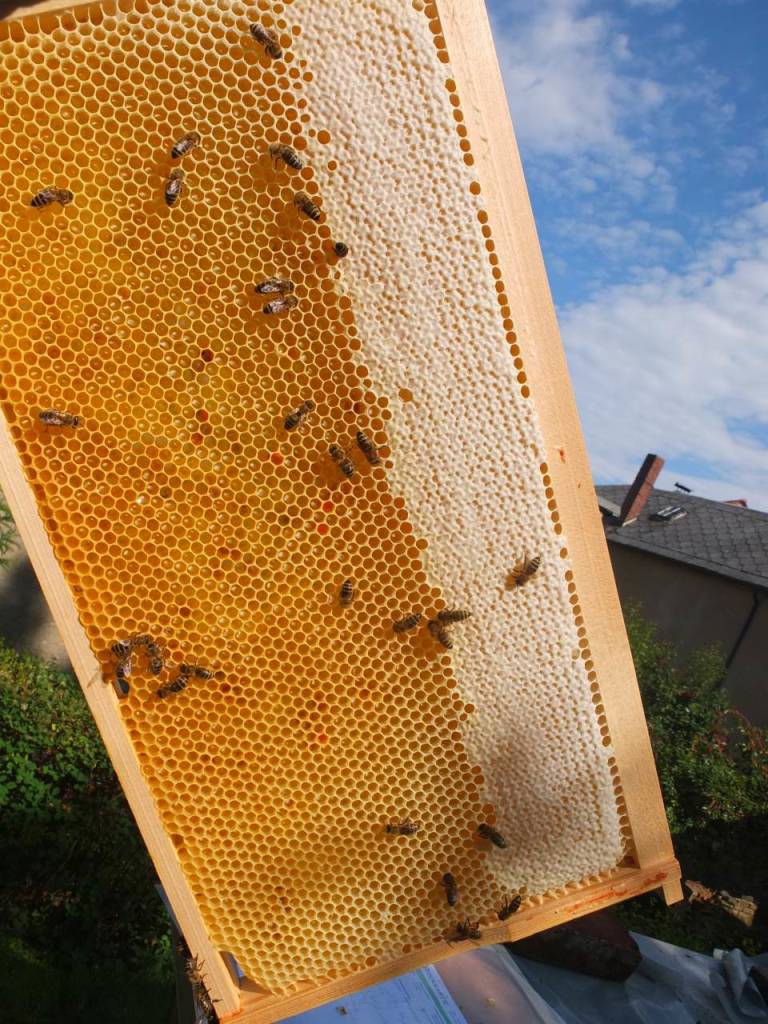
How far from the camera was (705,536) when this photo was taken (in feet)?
69.2

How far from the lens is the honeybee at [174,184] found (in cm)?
182

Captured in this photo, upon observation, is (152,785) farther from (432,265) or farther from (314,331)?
(432,265)

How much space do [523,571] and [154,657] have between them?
124 cm

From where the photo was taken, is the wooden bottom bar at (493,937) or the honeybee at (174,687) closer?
the honeybee at (174,687)

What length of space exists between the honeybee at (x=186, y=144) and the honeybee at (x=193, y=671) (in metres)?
1.46

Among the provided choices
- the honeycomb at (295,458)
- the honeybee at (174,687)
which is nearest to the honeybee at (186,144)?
the honeycomb at (295,458)

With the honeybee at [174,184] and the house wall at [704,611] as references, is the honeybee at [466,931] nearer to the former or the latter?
the honeybee at [174,184]

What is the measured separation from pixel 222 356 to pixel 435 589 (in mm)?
1021

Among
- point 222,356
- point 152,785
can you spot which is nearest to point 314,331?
point 222,356

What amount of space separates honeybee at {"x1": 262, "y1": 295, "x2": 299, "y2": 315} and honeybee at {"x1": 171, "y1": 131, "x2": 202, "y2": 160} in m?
0.44

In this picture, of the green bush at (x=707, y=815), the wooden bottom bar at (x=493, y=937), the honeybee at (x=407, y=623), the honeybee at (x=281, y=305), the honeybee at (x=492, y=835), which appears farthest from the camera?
the green bush at (x=707, y=815)

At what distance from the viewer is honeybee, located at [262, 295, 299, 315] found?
1.95 meters

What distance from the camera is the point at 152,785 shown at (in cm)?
217

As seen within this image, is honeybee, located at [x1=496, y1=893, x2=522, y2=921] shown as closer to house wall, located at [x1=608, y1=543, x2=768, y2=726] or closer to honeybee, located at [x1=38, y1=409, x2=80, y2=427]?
honeybee, located at [x1=38, y1=409, x2=80, y2=427]
